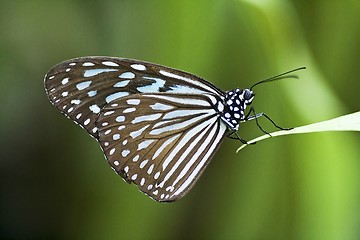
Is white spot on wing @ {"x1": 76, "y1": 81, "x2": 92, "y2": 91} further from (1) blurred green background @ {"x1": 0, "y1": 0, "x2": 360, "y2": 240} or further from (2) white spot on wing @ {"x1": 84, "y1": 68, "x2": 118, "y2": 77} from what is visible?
(1) blurred green background @ {"x1": 0, "y1": 0, "x2": 360, "y2": 240}

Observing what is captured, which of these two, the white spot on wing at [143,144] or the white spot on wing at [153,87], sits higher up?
the white spot on wing at [153,87]

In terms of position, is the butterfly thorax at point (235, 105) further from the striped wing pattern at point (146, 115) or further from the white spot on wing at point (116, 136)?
the white spot on wing at point (116, 136)

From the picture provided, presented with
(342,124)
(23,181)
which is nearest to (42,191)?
(23,181)

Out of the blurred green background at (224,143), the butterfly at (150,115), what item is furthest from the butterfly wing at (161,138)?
the blurred green background at (224,143)

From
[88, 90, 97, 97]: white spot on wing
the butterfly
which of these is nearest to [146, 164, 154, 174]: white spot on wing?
the butterfly

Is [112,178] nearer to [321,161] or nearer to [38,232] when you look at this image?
[38,232]

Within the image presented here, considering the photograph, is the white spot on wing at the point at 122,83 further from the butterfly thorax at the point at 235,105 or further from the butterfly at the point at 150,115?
the butterfly thorax at the point at 235,105

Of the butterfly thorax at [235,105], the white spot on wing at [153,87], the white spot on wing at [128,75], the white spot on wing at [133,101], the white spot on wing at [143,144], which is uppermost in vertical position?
the white spot on wing at [128,75]
